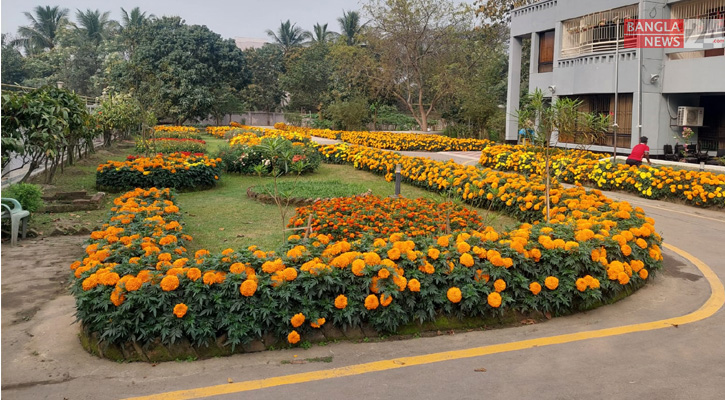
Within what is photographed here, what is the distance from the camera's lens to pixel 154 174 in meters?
13.5

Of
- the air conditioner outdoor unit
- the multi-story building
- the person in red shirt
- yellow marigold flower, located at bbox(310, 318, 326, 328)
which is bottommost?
yellow marigold flower, located at bbox(310, 318, 326, 328)

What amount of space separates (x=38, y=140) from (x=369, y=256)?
831cm

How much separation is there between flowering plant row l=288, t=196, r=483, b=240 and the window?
1895 cm

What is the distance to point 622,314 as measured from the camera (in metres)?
5.42

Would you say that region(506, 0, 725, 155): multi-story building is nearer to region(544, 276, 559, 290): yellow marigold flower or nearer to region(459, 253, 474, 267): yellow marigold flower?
region(544, 276, 559, 290): yellow marigold flower

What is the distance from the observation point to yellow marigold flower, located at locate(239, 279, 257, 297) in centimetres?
449

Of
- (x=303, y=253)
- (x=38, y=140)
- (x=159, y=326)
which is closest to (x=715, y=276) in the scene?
(x=303, y=253)

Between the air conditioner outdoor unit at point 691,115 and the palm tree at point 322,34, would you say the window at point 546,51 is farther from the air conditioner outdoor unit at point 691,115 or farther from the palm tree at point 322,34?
the palm tree at point 322,34

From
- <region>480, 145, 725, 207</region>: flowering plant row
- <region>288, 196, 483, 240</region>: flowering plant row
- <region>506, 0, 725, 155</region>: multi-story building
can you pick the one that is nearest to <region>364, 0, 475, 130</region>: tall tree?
<region>506, 0, 725, 155</region>: multi-story building

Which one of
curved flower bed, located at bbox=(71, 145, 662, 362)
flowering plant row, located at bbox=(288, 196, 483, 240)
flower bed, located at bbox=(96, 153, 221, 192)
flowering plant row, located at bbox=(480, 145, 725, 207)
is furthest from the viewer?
flower bed, located at bbox=(96, 153, 221, 192)

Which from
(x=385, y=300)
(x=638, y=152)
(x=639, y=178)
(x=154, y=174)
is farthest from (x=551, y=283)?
(x=154, y=174)

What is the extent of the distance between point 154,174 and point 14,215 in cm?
540

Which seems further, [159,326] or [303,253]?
[303,253]

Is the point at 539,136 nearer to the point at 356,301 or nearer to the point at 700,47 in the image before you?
the point at 356,301
